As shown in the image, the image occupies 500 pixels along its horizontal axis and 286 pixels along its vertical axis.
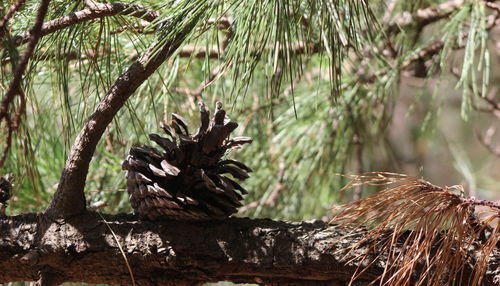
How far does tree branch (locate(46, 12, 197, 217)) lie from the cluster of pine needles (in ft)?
0.82

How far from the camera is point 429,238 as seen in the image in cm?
70

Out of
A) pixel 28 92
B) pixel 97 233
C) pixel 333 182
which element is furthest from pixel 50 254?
pixel 333 182

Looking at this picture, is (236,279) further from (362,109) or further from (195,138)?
(362,109)

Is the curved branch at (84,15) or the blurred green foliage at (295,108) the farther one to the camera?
the blurred green foliage at (295,108)

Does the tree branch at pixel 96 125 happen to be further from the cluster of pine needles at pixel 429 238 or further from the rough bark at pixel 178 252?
the cluster of pine needles at pixel 429 238

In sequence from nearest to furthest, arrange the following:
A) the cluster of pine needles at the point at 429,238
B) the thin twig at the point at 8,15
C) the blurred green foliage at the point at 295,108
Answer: the thin twig at the point at 8,15, the cluster of pine needles at the point at 429,238, the blurred green foliage at the point at 295,108

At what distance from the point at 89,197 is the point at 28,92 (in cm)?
39

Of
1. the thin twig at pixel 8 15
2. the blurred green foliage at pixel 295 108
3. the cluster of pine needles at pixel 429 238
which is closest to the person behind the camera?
the thin twig at pixel 8 15

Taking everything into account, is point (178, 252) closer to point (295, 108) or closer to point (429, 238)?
point (429, 238)

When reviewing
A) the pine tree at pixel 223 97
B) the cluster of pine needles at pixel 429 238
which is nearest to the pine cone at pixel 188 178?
the pine tree at pixel 223 97

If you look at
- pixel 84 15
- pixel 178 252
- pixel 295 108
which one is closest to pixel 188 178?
pixel 178 252

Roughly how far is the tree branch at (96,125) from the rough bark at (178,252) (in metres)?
0.02

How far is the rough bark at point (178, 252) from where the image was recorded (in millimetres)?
720

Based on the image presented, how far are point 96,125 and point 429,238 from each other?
1.17 feet
